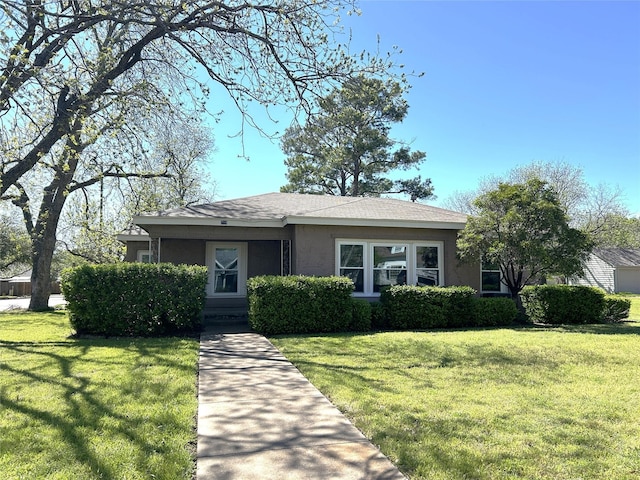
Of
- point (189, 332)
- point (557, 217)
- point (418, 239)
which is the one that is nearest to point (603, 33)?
point (557, 217)

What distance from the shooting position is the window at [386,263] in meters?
12.7

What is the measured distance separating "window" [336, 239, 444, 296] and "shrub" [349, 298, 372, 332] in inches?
75.7

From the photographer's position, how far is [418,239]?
13125mm

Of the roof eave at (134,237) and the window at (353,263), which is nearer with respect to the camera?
the window at (353,263)

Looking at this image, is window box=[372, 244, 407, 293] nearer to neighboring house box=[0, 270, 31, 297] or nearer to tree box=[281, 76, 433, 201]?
tree box=[281, 76, 433, 201]

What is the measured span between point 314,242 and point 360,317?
2.70 meters

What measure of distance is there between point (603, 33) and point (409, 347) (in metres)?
10.2

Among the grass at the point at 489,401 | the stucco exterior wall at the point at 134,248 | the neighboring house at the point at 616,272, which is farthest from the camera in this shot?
the neighboring house at the point at 616,272

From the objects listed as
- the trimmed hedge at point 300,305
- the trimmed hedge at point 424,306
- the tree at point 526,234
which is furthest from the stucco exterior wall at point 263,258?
the tree at point 526,234

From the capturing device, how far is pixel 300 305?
396 inches

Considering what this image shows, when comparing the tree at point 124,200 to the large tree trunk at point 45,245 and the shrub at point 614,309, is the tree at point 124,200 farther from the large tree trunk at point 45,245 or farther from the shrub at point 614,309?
the shrub at point 614,309

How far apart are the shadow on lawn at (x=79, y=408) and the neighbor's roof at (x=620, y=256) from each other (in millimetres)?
38643

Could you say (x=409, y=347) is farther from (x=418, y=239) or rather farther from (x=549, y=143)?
(x=549, y=143)

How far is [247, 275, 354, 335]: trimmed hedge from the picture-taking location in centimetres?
991
